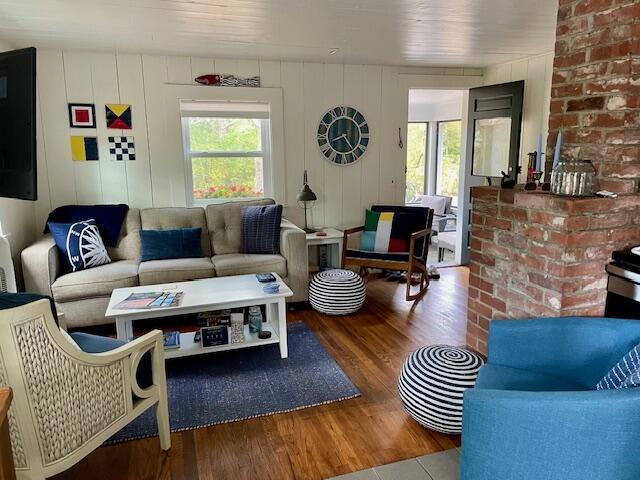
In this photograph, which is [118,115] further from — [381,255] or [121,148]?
[381,255]

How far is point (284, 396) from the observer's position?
2.51 metres

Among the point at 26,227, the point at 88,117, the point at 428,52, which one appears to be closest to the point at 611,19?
the point at 428,52

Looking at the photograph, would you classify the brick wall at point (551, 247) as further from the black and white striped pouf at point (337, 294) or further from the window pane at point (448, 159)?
the window pane at point (448, 159)

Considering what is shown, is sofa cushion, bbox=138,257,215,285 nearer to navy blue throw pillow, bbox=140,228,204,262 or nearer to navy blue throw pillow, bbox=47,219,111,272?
navy blue throw pillow, bbox=140,228,204,262

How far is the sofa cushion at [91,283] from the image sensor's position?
129 inches

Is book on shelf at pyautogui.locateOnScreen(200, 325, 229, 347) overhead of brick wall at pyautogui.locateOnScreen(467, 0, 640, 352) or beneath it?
beneath

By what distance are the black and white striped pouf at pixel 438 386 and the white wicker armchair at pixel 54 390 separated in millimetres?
1256

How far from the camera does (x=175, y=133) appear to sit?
166 inches

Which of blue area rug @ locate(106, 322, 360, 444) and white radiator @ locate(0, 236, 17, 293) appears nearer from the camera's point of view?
blue area rug @ locate(106, 322, 360, 444)

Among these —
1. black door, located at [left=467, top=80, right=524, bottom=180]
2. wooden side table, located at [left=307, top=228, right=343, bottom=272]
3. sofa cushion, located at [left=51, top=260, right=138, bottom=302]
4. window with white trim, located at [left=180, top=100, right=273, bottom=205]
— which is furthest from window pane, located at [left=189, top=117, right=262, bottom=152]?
black door, located at [left=467, top=80, right=524, bottom=180]

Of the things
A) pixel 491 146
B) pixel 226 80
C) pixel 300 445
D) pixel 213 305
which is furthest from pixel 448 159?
pixel 300 445

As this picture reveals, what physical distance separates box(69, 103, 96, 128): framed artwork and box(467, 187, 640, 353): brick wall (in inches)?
131

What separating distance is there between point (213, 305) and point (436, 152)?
5797 millimetres

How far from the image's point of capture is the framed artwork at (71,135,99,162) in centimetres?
399
